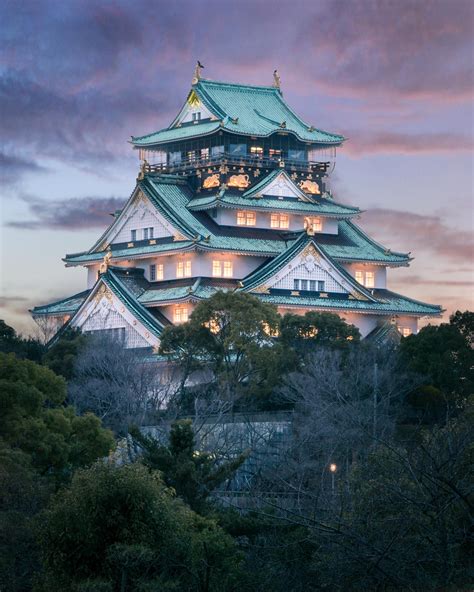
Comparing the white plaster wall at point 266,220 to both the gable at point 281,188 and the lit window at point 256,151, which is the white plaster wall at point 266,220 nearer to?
the gable at point 281,188

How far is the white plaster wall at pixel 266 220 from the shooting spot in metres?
90.9

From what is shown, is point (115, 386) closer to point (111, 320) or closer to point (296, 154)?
point (111, 320)

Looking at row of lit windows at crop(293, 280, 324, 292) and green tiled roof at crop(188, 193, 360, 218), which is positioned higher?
green tiled roof at crop(188, 193, 360, 218)

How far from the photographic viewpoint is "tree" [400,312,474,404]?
68.8m

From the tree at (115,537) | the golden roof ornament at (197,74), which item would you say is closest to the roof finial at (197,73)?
the golden roof ornament at (197,74)

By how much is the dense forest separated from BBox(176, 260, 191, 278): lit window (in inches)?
335

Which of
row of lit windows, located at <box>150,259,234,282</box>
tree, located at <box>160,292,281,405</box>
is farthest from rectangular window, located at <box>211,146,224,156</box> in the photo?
tree, located at <box>160,292,281,405</box>

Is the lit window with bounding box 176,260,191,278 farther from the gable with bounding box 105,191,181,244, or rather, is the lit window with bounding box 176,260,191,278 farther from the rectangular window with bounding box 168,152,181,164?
the rectangular window with bounding box 168,152,181,164

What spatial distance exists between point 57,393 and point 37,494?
34.6 ft

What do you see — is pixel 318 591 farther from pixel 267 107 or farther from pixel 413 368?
pixel 267 107

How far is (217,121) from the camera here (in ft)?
305

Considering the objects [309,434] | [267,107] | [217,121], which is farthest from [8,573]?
[267,107]

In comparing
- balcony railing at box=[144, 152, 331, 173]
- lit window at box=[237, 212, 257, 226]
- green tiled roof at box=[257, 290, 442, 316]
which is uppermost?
balcony railing at box=[144, 152, 331, 173]

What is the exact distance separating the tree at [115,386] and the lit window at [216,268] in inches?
449
